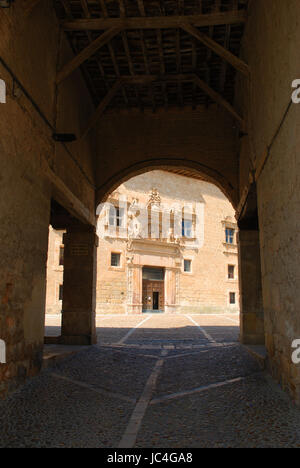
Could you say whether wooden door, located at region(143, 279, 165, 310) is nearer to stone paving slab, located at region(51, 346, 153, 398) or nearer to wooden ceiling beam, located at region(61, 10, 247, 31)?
stone paving slab, located at region(51, 346, 153, 398)

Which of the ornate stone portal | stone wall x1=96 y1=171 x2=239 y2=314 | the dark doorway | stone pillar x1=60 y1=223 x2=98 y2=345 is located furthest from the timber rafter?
the dark doorway

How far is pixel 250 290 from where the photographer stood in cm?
781

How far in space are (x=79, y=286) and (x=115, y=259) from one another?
43.8ft

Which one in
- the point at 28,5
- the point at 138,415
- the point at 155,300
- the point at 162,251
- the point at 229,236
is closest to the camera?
the point at 138,415

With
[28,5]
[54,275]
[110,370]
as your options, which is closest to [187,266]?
[54,275]

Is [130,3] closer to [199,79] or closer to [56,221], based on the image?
[199,79]

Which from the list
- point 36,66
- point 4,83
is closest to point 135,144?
point 36,66

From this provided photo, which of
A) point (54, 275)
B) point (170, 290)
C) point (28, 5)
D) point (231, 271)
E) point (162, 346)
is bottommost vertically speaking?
point (162, 346)

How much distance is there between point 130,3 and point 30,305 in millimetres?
4762

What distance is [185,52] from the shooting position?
7.07m

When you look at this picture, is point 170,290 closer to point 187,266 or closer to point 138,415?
point 187,266

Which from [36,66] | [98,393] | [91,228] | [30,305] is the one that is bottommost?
[98,393]

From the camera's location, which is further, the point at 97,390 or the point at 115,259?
the point at 115,259

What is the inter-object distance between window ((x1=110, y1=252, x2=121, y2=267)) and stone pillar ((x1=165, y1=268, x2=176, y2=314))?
3147mm
